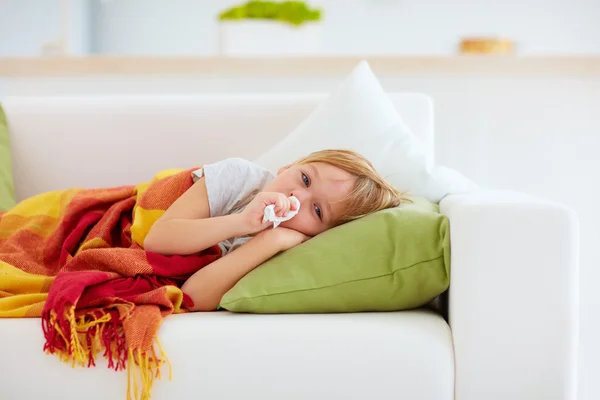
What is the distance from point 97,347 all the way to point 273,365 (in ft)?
0.98

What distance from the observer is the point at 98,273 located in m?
1.33

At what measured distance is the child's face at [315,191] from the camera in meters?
1.48

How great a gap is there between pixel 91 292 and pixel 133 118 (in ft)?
3.01

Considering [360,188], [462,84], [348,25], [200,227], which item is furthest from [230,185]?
[348,25]

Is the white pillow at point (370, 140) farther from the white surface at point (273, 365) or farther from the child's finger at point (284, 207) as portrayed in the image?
the white surface at point (273, 365)

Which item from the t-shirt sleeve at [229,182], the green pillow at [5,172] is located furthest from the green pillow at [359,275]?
the green pillow at [5,172]

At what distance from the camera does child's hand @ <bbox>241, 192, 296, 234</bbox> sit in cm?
141

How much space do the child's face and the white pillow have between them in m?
0.33

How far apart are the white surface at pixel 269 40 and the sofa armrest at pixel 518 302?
6.07ft

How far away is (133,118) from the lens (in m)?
2.12

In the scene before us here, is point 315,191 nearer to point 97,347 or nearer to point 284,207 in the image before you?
point 284,207

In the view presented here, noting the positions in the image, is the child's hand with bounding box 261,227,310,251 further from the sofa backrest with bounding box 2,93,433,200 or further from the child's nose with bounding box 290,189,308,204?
the sofa backrest with bounding box 2,93,433,200

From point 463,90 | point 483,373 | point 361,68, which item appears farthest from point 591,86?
point 483,373

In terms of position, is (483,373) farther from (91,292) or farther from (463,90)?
(463,90)
